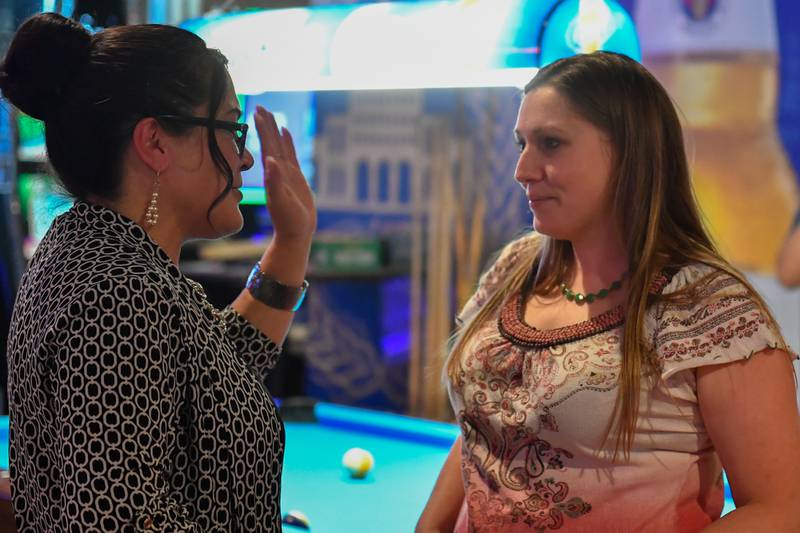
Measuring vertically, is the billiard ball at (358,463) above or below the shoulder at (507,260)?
below

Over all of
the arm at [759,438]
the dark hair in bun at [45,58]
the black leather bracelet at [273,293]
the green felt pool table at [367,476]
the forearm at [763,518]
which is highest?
the dark hair in bun at [45,58]

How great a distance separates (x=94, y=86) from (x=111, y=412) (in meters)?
0.47

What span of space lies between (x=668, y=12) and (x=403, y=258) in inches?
92.5

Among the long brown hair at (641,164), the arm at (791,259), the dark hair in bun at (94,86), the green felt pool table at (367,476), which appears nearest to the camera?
the dark hair in bun at (94,86)

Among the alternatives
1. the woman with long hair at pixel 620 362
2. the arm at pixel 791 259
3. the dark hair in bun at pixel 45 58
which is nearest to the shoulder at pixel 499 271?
the woman with long hair at pixel 620 362

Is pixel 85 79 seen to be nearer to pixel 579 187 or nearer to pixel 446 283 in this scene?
pixel 579 187

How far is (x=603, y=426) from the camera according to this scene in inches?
58.4

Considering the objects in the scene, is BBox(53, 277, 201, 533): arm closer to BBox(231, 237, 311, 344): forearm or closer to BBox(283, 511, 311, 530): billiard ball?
BBox(231, 237, 311, 344): forearm

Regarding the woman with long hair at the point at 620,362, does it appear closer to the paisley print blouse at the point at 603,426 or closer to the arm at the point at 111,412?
the paisley print blouse at the point at 603,426

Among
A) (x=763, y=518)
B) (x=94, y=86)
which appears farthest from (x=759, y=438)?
(x=94, y=86)

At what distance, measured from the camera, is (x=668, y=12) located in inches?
159

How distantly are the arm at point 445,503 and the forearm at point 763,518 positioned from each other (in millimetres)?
550

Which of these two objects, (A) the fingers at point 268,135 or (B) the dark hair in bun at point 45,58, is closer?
(B) the dark hair in bun at point 45,58

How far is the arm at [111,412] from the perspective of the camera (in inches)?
44.4
